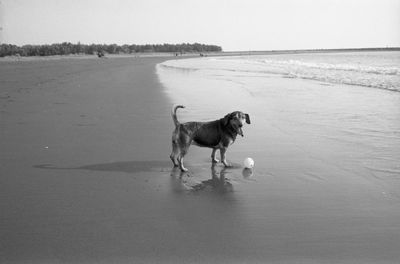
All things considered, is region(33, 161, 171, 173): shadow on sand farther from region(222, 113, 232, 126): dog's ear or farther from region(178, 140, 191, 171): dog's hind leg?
region(222, 113, 232, 126): dog's ear

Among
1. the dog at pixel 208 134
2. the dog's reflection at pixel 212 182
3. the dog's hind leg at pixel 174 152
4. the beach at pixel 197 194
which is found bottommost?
the dog's reflection at pixel 212 182

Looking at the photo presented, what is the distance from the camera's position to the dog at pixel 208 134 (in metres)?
6.89

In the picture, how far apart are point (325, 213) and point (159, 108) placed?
906 centimetres

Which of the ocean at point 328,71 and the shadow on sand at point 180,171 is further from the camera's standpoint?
the ocean at point 328,71

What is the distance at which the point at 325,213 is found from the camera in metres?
4.83

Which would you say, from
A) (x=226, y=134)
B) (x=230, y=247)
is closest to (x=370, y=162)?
(x=226, y=134)

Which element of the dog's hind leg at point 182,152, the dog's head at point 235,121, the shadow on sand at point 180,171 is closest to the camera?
the shadow on sand at point 180,171

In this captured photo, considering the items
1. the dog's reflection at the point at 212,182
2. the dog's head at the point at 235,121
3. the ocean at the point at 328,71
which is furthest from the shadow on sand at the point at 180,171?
the ocean at the point at 328,71

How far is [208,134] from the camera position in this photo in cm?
708

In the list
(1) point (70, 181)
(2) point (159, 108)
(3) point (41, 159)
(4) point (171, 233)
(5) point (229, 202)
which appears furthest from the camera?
(2) point (159, 108)

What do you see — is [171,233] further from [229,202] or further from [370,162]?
[370,162]

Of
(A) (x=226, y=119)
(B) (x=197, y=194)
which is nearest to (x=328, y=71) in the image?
(A) (x=226, y=119)

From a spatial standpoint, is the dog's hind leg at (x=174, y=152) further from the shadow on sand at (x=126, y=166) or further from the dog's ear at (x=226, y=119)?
the dog's ear at (x=226, y=119)

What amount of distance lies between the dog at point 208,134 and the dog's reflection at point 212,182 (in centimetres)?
23
